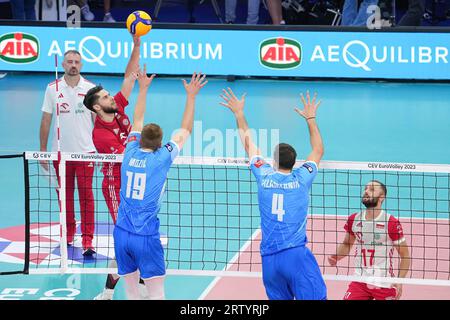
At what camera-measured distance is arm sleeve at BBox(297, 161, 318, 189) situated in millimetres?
9273

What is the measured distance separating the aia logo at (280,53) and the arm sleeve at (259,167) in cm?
1337

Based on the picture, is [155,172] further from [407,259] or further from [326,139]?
[326,139]

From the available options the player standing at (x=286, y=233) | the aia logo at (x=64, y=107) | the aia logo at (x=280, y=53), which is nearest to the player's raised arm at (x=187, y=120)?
the player standing at (x=286, y=233)

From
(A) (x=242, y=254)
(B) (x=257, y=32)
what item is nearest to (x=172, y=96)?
(B) (x=257, y=32)

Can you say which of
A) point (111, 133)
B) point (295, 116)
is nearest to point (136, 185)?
point (111, 133)

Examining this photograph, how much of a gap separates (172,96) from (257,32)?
104 inches

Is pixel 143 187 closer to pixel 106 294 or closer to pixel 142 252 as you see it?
pixel 142 252

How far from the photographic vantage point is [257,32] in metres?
22.8

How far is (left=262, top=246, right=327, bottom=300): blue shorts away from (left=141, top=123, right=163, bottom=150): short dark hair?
1649mm

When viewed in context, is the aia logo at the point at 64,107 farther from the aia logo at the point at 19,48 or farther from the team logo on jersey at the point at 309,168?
the aia logo at the point at 19,48

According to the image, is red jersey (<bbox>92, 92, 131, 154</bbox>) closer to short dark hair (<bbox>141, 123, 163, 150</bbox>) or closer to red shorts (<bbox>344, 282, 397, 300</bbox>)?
short dark hair (<bbox>141, 123, 163, 150</bbox>)

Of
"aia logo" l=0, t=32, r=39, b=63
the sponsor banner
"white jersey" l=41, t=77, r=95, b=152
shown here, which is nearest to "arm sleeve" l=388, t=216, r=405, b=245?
"white jersey" l=41, t=77, r=95, b=152

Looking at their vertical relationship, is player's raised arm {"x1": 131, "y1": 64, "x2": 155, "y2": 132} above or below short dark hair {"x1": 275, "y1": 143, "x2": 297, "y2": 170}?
above

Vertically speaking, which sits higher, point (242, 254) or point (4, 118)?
point (4, 118)
